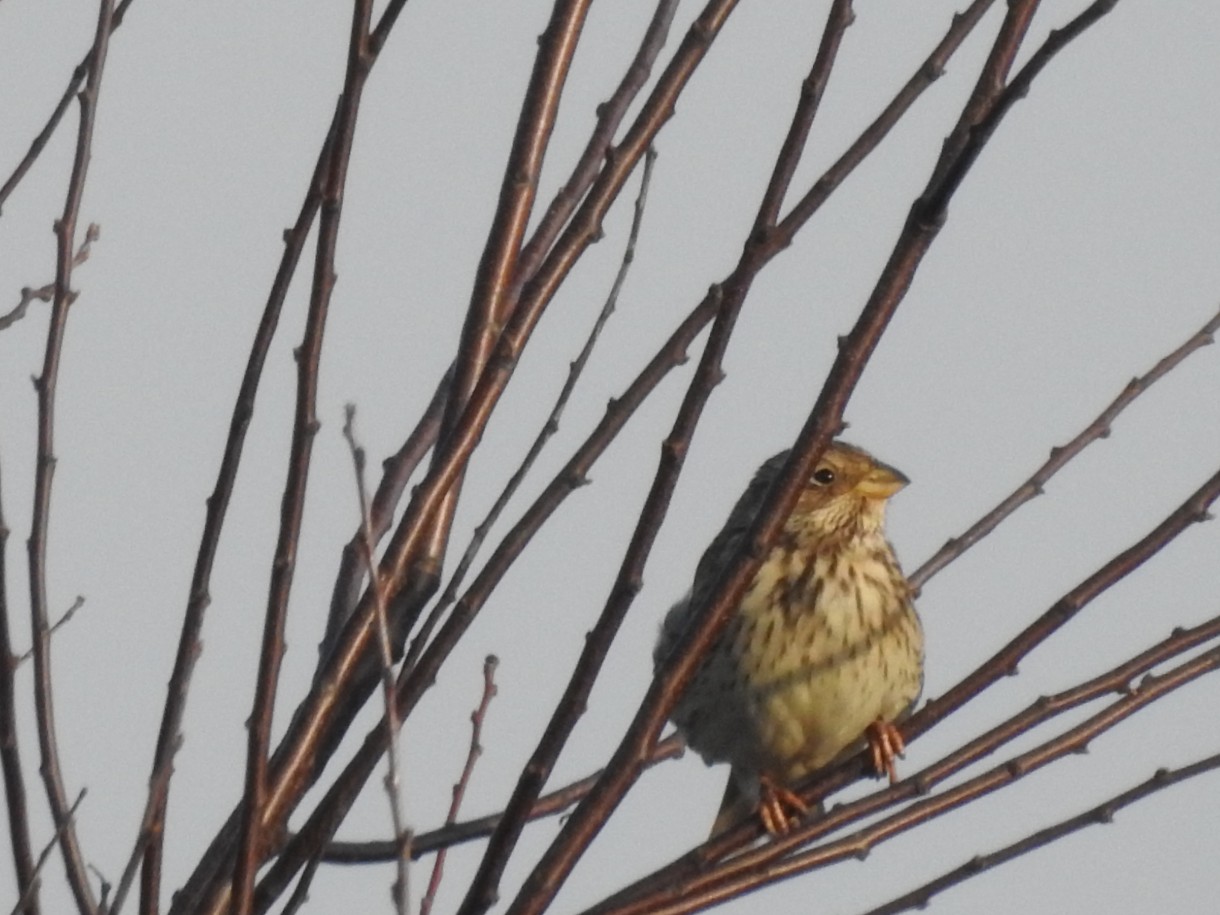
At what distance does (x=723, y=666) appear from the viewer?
582cm

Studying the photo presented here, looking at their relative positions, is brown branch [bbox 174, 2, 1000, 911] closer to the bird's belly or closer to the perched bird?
the perched bird

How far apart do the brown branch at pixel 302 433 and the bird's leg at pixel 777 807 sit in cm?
222

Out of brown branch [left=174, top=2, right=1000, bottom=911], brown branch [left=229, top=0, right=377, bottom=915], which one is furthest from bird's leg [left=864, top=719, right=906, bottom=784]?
brown branch [left=229, top=0, right=377, bottom=915]

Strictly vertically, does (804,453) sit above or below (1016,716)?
above

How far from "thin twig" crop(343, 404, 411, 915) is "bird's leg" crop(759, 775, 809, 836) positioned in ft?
7.39

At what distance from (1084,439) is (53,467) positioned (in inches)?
76.9

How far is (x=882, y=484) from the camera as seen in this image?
6.50m

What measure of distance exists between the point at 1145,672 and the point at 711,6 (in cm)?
124


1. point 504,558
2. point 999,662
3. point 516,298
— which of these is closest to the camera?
point 504,558

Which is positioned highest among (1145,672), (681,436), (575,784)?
(575,784)

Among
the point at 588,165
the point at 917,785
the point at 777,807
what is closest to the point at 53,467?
the point at 588,165

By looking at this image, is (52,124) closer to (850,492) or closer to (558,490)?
(558,490)

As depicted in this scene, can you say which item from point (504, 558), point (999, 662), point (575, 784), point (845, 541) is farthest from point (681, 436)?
point (845, 541)

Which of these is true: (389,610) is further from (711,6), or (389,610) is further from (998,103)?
(998,103)
